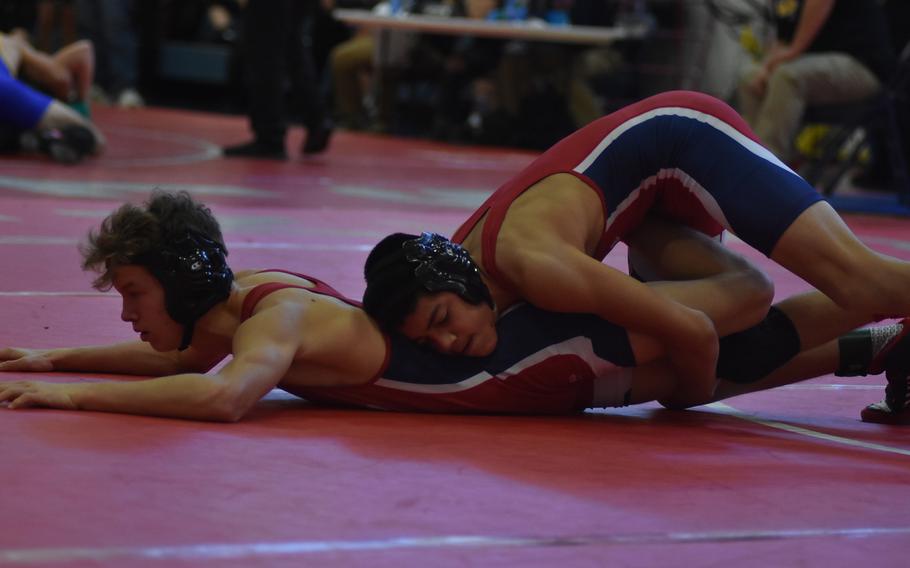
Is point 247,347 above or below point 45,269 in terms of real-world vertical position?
above

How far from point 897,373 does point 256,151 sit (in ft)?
19.0

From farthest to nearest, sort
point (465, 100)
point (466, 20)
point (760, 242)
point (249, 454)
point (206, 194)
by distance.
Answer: point (465, 100) < point (466, 20) < point (206, 194) < point (760, 242) < point (249, 454)

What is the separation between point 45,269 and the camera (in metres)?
4.07

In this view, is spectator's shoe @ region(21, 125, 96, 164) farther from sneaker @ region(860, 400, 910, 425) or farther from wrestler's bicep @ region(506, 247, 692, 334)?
sneaker @ region(860, 400, 910, 425)

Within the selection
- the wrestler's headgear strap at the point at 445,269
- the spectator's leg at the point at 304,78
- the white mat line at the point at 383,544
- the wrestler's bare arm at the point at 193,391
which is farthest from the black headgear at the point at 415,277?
the spectator's leg at the point at 304,78

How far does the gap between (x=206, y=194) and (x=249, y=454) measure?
4118mm

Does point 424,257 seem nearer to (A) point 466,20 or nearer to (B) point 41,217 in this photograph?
(B) point 41,217

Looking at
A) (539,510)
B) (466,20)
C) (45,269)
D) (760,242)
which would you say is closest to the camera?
(539,510)

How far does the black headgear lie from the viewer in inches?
99.9

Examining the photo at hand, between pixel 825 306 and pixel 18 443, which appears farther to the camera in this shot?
pixel 825 306

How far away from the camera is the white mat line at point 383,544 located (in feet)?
5.64

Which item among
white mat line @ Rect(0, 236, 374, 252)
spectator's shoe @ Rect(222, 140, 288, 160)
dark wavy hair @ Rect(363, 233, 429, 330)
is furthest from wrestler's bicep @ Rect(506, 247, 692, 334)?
spectator's shoe @ Rect(222, 140, 288, 160)

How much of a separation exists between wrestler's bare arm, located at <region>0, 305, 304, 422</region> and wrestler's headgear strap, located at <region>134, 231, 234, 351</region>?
0.15 m

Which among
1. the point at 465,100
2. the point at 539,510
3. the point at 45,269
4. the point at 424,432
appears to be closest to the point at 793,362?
the point at 424,432
